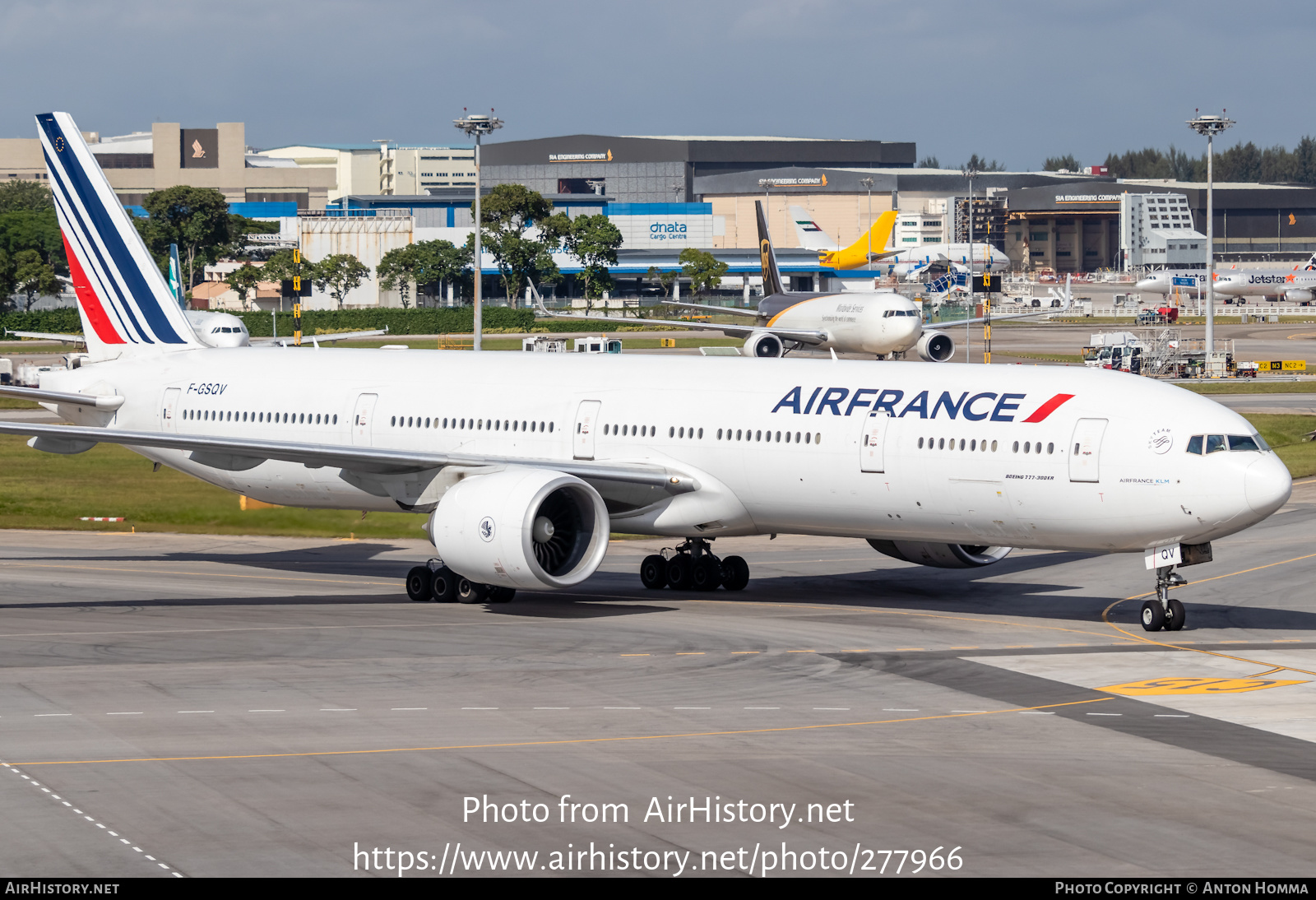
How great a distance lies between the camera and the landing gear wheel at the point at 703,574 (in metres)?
36.9

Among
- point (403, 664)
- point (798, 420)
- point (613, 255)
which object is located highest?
point (613, 255)

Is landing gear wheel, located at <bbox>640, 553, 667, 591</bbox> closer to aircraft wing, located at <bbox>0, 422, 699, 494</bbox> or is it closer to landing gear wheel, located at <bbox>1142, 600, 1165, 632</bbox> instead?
aircraft wing, located at <bbox>0, 422, 699, 494</bbox>

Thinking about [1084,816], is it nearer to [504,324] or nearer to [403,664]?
[403,664]

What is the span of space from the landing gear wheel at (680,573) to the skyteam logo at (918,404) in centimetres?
508

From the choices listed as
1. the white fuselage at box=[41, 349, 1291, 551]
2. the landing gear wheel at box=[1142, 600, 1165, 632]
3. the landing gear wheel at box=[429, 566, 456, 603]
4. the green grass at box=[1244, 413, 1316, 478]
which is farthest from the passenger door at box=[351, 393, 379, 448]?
the green grass at box=[1244, 413, 1316, 478]

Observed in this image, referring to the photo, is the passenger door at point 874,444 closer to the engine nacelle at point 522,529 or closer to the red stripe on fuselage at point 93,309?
the engine nacelle at point 522,529

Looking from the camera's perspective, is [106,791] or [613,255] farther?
[613,255]

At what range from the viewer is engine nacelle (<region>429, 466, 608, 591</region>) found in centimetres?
3181

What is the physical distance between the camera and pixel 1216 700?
25078 millimetres

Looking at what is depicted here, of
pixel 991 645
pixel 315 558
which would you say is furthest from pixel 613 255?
pixel 991 645

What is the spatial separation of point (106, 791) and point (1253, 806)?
44.5ft

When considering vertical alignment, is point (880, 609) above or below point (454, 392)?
below

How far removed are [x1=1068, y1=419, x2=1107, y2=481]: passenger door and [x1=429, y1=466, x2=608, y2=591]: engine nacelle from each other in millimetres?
9147

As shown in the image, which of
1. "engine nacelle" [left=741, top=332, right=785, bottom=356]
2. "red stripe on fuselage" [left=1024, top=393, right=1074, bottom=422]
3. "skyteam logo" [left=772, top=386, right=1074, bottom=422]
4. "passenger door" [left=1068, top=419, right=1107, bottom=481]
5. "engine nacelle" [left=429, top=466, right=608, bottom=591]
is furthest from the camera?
"engine nacelle" [left=741, top=332, right=785, bottom=356]
